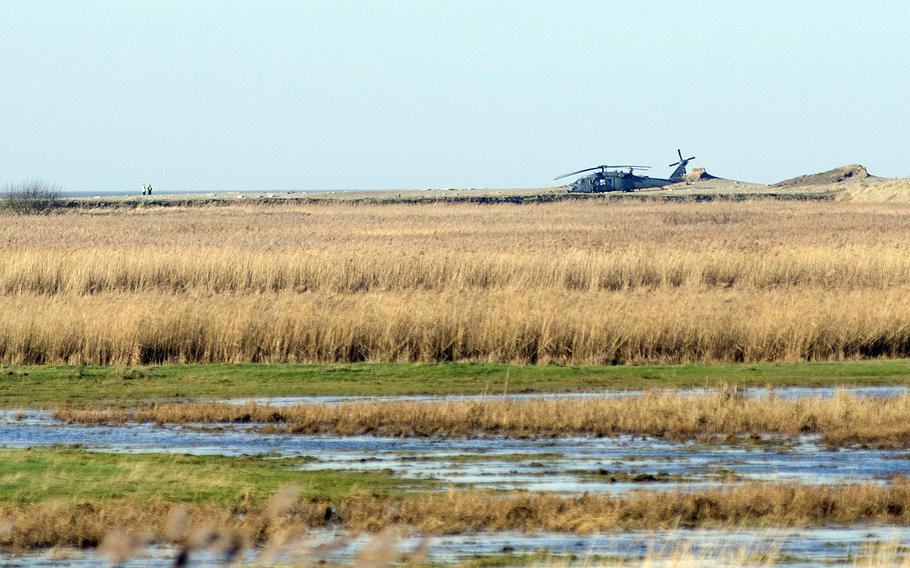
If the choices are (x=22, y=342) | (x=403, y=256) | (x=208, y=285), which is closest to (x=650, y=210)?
(x=403, y=256)

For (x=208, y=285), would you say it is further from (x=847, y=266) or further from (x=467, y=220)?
(x=467, y=220)

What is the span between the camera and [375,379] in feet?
74.6

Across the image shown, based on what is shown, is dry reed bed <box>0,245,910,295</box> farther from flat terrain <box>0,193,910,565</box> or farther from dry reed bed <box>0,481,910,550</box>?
dry reed bed <box>0,481,910,550</box>

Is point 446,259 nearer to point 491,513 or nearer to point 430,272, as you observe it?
point 430,272

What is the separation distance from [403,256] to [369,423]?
23.0 m

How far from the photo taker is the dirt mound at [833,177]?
179000 mm

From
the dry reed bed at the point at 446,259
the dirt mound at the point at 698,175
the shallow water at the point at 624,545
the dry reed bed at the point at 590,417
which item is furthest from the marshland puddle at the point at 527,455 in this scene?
the dirt mound at the point at 698,175

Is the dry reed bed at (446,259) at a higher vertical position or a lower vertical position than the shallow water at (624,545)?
lower

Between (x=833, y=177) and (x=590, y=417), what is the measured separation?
173 metres

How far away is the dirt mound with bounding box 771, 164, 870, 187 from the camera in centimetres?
17900

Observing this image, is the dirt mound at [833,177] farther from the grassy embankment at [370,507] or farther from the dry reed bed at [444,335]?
the grassy embankment at [370,507]

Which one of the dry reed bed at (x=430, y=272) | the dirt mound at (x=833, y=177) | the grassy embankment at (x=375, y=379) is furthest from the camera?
the dirt mound at (x=833, y=177)

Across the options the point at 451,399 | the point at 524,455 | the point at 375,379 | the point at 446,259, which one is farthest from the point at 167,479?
the point at 446,259

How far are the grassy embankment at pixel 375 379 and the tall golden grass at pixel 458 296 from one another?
1.02 meters
